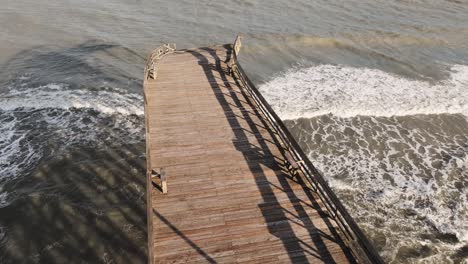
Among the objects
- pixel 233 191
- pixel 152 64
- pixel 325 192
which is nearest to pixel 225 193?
pixel 233 191

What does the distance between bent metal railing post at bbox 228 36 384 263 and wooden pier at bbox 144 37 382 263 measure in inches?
1.5

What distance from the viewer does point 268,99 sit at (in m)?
30.0

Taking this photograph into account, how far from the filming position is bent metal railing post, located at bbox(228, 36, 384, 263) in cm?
1056

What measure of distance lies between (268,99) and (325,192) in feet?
56.6

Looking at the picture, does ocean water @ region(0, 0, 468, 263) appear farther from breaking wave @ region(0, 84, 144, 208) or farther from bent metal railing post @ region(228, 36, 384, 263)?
bent metal railing post @ region(228, 36, 384, 263)

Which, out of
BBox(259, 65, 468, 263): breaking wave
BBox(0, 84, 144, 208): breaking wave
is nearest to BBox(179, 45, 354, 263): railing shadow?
BBox(259, 65, 468, 263): breaking wave

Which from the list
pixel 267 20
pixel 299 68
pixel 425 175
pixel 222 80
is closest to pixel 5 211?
pixel 222 80

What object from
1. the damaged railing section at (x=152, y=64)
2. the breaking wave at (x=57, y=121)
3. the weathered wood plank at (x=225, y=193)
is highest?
the damaged railing section at (x=152, y=64)

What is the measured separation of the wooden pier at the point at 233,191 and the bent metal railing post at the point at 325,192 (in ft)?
0.12

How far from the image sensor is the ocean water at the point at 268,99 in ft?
58.3

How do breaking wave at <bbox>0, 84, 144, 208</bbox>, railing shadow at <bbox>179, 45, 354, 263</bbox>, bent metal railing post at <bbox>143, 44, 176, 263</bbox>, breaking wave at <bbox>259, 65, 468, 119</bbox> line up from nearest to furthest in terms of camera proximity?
1. bent metal railing post at <bbox>143, 44, 176, 263</bbox>
2. railing shadow at <bbox>179, 45, 354, 263</bbox>
3. breaking wave at <bbox>0, 84, 144, 208</bbox>
4. breaking wave at <bbox>259, 65, 468, 119</bbox>

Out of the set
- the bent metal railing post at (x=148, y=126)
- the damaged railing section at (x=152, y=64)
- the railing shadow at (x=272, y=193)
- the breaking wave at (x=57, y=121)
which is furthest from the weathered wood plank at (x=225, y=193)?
the breaking wave at (x=57, y=121)

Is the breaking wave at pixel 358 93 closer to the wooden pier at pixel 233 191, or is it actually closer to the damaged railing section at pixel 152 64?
the wooden pier at pixel 233 191

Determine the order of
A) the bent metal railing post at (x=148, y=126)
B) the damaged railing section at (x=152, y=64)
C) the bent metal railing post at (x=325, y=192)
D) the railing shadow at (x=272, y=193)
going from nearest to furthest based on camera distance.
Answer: the bent metal railing post at (x=325, y=192) → the bent metal railing post at (x=148, y=126) → the railing shadow at (x=272, y=193) → the damaged railing section at (x=152, y=64)
